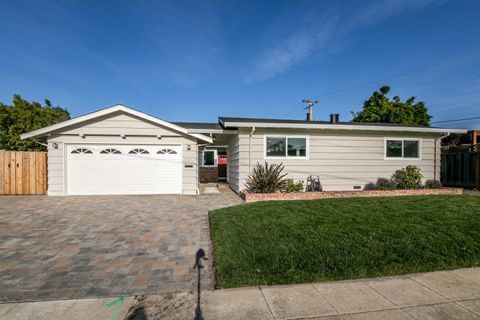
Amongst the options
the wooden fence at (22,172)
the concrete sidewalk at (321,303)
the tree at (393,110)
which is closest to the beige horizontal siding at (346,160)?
the concrete sidewalk at (321,303)

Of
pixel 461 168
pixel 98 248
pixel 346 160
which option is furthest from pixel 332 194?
pixel 461 168

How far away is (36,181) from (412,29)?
714 inches

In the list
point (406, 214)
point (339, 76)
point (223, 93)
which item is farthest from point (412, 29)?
point (223, 93)

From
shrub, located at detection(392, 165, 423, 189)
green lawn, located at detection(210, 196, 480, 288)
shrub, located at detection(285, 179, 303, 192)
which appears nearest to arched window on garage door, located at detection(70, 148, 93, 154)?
green lawn, located at detection(210, 196, 480, 288)

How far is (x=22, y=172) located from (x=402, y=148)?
16.5 metres

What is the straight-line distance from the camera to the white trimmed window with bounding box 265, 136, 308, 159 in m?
10.2

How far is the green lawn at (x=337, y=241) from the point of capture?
337 cm

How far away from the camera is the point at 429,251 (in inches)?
157

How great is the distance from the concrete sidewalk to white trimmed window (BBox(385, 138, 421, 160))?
921cm

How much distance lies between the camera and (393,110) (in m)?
23.9

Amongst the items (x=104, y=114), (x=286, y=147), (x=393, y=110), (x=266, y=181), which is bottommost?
(x=266, y=181)

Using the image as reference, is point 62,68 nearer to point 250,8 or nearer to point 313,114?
point 250,8

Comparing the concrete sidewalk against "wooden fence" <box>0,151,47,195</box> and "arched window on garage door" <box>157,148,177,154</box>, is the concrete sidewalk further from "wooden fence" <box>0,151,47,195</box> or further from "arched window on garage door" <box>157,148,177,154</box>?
"wooden fence" <box>0,151,47,195</box>

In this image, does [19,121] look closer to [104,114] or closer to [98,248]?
[104,114]
